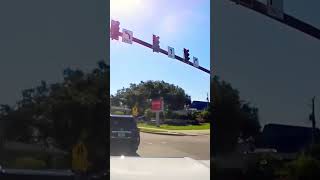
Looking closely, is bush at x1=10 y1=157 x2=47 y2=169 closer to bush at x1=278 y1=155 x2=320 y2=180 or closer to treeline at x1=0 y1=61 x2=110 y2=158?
treeline at x1=0 y1=61 x2=110 y2=158

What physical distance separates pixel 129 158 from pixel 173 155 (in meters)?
1.34

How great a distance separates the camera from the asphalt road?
854cm

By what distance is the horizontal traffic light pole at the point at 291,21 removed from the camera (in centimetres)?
658

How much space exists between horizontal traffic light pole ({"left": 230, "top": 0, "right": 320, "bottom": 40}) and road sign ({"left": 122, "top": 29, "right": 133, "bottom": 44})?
4.89 feet

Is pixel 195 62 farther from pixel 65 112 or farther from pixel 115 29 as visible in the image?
pixel 65 112

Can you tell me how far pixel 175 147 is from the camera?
9.73m

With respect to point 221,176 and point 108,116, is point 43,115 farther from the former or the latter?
point 221,176

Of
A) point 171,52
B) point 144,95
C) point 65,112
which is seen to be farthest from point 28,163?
point 144,95

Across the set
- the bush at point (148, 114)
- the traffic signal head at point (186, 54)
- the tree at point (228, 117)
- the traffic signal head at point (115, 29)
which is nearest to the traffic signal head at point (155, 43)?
the traffic signal head at point (186, 54)

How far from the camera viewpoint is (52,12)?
20.3 ft

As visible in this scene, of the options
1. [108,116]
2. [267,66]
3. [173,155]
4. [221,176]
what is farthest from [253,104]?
[173,155]

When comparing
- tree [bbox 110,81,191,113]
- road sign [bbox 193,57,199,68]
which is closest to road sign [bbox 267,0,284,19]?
road sign [bbox 193,57,199,68]

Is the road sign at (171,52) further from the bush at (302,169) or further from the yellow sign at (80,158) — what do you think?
the bush at (302,169)

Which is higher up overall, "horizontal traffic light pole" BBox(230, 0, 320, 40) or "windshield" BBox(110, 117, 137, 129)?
"horizontal traffic light pole" BBox(230, 0, 320, 40)
